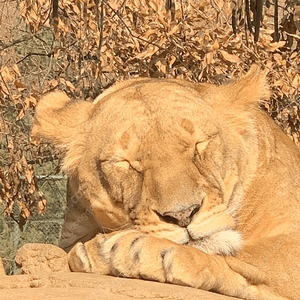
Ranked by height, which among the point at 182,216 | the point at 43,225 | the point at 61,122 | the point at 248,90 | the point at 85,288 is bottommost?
the point at 43,225

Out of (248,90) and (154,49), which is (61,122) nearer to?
(248,90)

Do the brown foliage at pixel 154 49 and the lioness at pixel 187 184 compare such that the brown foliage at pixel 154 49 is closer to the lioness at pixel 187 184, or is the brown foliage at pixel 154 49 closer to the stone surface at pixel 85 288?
the lioness at pixel 187 184

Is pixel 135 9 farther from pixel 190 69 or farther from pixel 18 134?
pixel 18 134

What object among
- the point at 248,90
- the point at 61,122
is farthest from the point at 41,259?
the point at 248,90

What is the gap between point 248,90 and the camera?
410cm

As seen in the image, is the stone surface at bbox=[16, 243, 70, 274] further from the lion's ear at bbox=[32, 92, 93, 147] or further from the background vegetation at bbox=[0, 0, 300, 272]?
the background vegetation at bbox=[0, 0, 300, 272]

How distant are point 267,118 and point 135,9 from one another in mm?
1938

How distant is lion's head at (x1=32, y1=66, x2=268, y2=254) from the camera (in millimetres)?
3309

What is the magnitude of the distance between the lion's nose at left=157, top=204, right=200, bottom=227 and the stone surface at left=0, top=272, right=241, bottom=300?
30cm

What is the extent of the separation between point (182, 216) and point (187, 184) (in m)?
0.20

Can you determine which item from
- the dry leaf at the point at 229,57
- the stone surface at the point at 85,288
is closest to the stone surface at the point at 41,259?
the stone surface at the point at 85,288

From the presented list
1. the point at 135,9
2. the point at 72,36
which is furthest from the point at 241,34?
the point at 72,36

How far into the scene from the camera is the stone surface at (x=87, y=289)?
278cm

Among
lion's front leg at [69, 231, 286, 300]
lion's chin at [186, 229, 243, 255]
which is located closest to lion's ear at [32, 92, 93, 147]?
lion's front leg at [69, 231, 286, 300]
